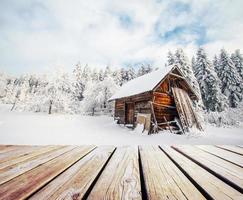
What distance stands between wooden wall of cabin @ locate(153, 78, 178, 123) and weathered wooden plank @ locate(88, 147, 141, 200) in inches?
484

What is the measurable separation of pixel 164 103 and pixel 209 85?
18417 mm

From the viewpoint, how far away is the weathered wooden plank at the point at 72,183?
0.75m

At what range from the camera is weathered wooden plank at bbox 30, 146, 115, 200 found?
0.75m

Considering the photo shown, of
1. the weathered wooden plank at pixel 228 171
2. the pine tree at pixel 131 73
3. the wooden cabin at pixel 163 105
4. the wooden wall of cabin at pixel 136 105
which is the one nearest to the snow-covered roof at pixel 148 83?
the wooden cabin at pixel 163 105

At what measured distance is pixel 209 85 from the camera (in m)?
27.8

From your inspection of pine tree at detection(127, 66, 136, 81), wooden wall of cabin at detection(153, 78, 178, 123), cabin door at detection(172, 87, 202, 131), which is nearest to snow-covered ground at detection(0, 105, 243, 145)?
cabin door at detection(172, 87, 202, 131)

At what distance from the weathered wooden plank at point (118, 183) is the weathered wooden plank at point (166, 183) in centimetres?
7

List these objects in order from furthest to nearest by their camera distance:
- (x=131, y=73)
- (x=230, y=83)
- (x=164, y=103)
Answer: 1. (x=131, y=73)
2. (x=230, y=83)
3. (x=164, y=103)

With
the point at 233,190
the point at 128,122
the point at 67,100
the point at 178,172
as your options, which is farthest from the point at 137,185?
the point at 67,100

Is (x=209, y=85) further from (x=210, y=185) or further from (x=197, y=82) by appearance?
(x=210, y=185)

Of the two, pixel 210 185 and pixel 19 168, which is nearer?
pixel 210 185

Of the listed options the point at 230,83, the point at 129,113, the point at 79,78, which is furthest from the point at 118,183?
the point at 79,78

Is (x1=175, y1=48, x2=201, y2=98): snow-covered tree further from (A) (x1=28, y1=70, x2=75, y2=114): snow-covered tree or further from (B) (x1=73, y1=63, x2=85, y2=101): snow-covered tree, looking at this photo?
(B) (x1=73, y1=63, x2=85, y2=101): snow-covered tree

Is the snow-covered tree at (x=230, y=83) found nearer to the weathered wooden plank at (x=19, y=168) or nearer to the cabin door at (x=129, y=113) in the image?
the cabin door at (x=129, y=113)
